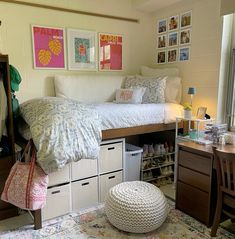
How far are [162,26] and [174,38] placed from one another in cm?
34

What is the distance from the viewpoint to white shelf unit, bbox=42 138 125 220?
7.36 ft

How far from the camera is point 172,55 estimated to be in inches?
134

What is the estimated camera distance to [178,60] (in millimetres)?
3322

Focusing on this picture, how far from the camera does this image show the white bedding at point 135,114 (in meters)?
2.52

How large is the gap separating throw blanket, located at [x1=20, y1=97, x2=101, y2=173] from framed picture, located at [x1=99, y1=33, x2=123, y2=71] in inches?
52.1


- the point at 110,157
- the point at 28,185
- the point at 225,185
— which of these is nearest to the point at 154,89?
the point at 110,157

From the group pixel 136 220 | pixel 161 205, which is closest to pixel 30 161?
pixel 136 220

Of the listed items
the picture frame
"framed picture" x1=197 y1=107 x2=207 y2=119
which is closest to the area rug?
"framed picture" x1=197 y1=107 x2=207 y2=119

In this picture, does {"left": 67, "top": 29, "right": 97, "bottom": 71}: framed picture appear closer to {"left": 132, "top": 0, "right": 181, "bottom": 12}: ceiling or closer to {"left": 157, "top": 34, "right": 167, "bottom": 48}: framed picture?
{"left": 132, "top": 0, "right": 181, "bottom": 12}: ceiling

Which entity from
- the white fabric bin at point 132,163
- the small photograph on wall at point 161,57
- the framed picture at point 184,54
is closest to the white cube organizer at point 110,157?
the white fabric bin at point 132,163

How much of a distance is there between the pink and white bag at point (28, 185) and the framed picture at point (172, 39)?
237cm

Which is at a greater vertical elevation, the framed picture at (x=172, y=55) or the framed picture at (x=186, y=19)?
the framed picture at (x=186, y=19)

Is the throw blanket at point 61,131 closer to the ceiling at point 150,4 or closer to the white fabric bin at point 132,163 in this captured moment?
the white fabric bin at point 132,163

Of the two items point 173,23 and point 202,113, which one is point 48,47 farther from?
point 202,113
